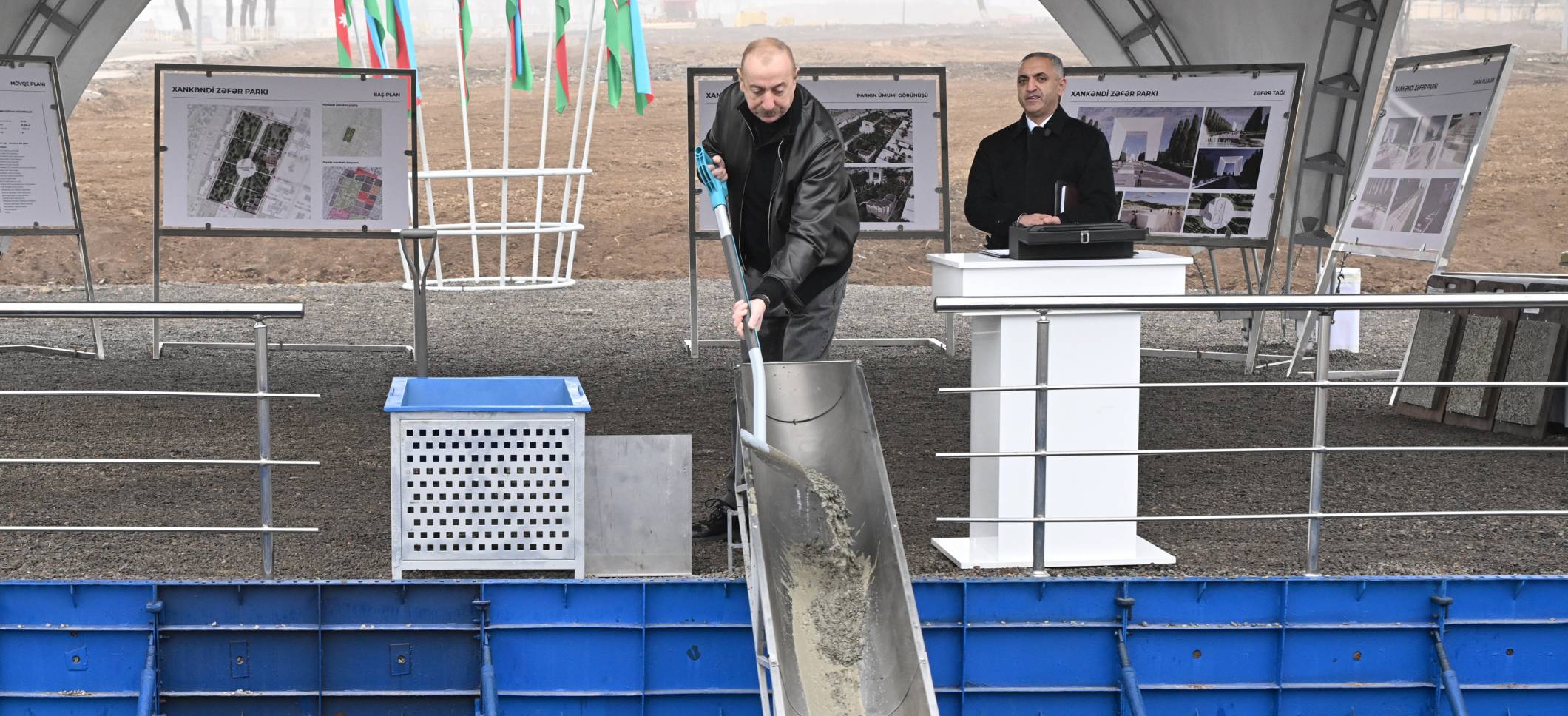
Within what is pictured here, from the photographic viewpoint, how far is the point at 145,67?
3744 cm

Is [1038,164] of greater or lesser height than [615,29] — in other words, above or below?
below

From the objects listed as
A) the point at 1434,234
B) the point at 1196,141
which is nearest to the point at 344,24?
the point at 1196,141

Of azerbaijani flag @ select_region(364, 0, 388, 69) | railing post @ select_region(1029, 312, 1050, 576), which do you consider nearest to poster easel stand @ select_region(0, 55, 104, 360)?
azerbaijani flag @ select_region(364, 0, 388, 69)

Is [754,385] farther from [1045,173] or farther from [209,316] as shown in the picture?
[1045,173]

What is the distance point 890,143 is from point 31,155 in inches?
197

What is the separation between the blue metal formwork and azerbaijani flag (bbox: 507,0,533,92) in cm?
986

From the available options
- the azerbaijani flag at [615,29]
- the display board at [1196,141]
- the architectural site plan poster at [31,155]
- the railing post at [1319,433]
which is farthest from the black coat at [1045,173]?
the azerbaijani flag at [615,29]

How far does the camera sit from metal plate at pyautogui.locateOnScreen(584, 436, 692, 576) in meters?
4.27

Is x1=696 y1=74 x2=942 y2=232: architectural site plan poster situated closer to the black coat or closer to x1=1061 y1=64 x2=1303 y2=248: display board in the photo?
x1=1061 y1=64 x2=1303 y2=248: display board

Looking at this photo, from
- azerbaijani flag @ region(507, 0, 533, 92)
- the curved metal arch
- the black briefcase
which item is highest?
A: azerbaijani flag @ region(507, 0, 533, 92)

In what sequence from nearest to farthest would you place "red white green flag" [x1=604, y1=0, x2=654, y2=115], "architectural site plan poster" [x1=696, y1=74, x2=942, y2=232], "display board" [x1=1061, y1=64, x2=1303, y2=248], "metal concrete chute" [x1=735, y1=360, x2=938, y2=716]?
1. "metal concrete chute" [x1=735, y1=360, x2=938, y2=716]
2. "display board" [x1=1061, y1=64, x2=1303, y2=248]
3. "architectural site plan poster" [x1=696, y1=74, x2=942, y2=232]
4. "red white green flag" [x1=604, y1=0, x2=654, y2=115]

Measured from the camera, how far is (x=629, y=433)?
6598 mm

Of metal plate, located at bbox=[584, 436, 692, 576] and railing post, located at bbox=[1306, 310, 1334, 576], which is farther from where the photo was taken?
metal plate, located at bbox=[584, 436, 692, 576]

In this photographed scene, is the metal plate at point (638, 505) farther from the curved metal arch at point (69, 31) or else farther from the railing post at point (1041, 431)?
the curved metal arch at point (69, 31)
